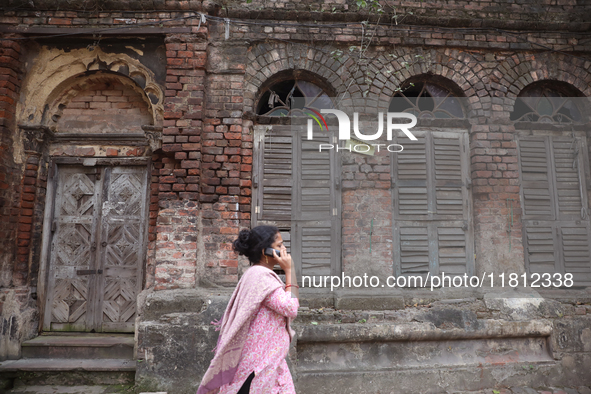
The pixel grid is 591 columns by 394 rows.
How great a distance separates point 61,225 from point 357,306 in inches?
160

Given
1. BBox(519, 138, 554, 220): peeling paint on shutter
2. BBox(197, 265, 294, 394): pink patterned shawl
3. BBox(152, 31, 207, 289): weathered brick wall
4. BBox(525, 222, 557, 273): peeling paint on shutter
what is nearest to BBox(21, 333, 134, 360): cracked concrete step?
BBox(152, 31, 207, 289): weathered brick wall

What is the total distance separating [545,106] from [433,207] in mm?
2329

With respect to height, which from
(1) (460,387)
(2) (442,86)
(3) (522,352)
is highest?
(2) (442,86)

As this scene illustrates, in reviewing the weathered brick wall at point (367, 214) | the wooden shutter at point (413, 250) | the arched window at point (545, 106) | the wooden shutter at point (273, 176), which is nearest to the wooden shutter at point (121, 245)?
the wooden shutter at point (273, 176)

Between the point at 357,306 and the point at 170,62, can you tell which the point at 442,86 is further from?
the point at 170,62

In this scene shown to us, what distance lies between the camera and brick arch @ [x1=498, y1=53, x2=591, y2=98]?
4.93 metres

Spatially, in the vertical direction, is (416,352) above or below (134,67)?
below

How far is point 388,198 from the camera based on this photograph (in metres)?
4.61

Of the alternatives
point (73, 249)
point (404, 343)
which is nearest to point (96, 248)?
point (73, 249)

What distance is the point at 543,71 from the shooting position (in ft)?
16.3

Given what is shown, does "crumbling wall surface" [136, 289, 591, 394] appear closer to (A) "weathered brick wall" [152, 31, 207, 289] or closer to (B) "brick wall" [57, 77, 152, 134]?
(A) "weathered brick wall" [152, 31, 207, 289]

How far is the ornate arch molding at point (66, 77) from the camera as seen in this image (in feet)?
15.3

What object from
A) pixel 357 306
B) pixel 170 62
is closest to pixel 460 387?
pixel 357 306

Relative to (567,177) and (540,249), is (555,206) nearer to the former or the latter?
(567,177)
